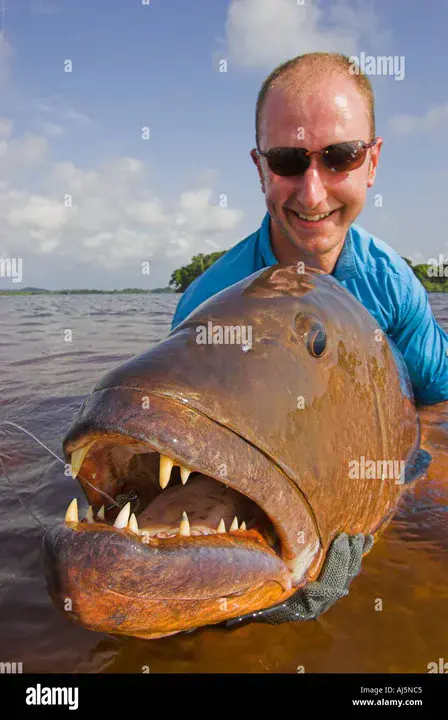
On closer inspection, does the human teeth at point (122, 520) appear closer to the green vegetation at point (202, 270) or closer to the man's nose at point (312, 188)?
the man's nose at point (312, 188)

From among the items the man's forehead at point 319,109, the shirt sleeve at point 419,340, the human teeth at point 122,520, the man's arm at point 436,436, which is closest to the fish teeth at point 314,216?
the man's forehead at point 319,109

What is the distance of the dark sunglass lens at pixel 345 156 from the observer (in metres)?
3.32

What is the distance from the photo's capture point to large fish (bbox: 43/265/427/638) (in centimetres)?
160

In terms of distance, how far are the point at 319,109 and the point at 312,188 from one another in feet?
1.37

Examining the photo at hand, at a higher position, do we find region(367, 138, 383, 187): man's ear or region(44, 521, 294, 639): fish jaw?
region(367, 138, 383, 187): man's ear

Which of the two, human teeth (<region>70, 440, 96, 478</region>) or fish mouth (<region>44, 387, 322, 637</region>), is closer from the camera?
fish mouth (<region>44, 387, 322, 637</region>)

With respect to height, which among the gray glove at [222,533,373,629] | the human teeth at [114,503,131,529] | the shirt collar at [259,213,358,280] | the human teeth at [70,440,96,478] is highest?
the shirt collar at [259,213,358,280]

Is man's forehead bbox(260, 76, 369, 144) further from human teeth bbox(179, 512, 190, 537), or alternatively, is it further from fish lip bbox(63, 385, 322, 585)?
human teeth bbox(179, 512, 190, 537)

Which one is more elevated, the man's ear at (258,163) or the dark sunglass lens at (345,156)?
the man's ear at (258,163)

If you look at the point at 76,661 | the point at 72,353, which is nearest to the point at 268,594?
the point at 76,661

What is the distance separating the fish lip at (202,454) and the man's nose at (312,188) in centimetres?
203
